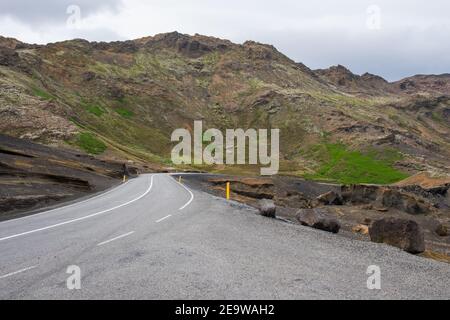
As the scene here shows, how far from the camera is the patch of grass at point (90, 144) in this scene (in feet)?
255

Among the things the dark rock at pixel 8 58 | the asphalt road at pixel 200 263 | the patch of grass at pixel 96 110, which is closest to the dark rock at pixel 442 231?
the asphalt road at pixel 200 263

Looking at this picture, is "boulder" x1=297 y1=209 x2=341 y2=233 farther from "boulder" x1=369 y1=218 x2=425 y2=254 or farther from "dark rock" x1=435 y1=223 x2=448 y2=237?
"dark rock" x1=435 y1=223 x2=448 y2=237

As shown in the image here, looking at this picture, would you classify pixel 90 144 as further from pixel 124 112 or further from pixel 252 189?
pixel 124 112

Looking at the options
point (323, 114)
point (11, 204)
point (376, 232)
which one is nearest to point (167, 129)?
point (323, 114)

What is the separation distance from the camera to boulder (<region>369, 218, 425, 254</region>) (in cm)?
1377

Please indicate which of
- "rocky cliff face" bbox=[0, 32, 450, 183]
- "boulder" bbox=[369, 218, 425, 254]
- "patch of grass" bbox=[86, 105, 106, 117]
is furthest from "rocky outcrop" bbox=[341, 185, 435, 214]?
"patch of grass" bbox=[86, 105, 106, 117]

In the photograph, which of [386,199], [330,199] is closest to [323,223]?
[330,199]

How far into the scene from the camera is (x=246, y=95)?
150 m

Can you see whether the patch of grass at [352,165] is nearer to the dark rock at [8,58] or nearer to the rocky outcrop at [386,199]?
the rocky outcrop at [386,199]

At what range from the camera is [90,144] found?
79938 mm

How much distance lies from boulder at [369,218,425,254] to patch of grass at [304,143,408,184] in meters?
80.2

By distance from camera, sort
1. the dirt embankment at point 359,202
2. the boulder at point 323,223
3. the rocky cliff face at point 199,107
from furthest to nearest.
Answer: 1. the rocky cliff face at point 199,107
2. the dirt embankment at point 359,202
3. the boulder at point 323,223

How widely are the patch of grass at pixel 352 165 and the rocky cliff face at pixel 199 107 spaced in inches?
13.0
